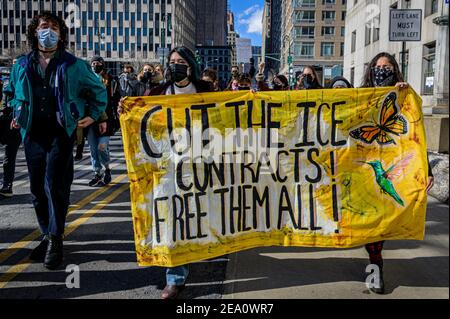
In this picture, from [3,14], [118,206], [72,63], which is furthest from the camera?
[3,14]

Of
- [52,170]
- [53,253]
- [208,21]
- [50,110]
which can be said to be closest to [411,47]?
[50,110]

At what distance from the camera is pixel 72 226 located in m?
5.36

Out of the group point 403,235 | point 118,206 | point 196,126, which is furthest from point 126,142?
point 118,206

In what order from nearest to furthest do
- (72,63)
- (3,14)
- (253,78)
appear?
(72,63)
(253,78)
(3,14)

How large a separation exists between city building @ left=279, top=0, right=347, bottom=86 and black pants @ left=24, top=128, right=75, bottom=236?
257 ft

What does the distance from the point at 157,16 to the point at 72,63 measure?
11720cm

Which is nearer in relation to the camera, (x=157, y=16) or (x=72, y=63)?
(x=72, y=63)

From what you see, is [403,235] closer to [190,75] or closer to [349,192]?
[349,192]

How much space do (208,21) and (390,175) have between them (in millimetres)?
188276

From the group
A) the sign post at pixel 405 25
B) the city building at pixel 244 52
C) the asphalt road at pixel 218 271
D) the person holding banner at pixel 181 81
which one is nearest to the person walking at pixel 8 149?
the asphalt road at pixel 218 271

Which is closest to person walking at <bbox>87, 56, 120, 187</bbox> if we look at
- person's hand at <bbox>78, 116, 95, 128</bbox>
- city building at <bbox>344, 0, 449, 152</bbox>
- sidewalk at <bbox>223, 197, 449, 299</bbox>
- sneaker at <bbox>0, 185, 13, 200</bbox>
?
sneaker at <bbox>0, 185, 13, 200</bbox>

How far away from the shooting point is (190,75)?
12.4 ft

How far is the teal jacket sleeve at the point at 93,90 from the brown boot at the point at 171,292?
5.71ft

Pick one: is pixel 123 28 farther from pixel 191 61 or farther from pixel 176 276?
pixel 176 276
